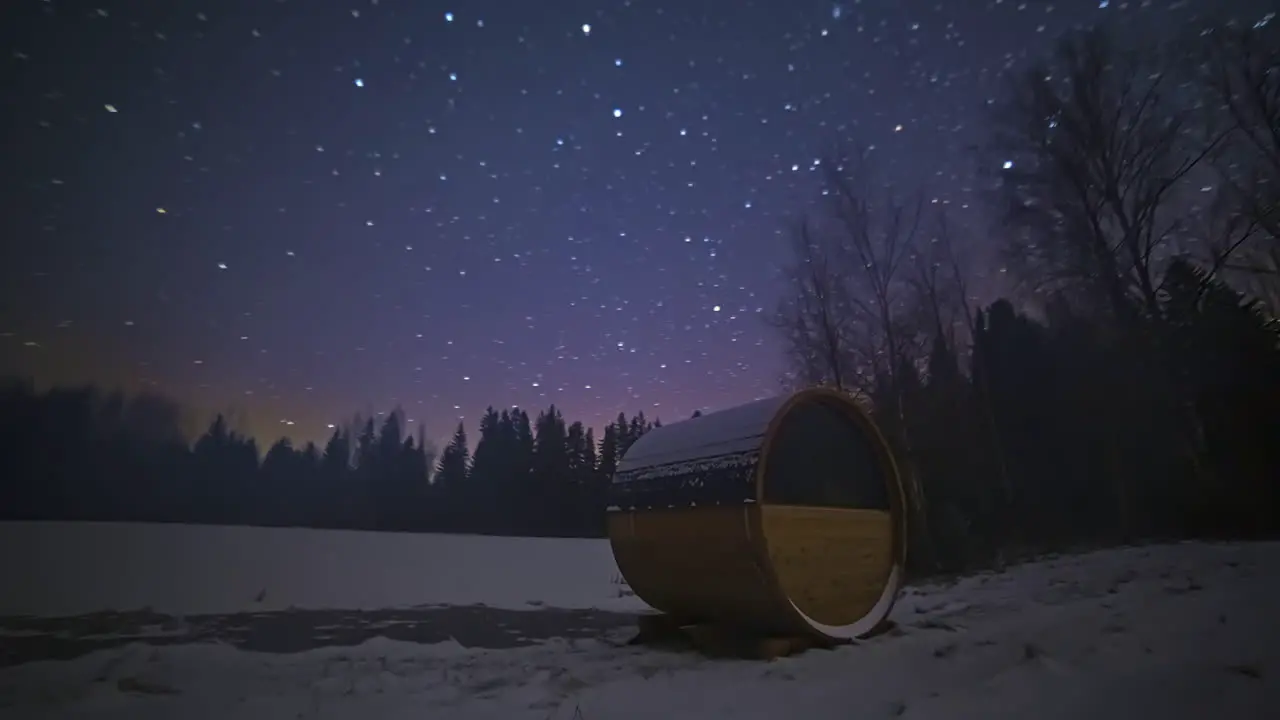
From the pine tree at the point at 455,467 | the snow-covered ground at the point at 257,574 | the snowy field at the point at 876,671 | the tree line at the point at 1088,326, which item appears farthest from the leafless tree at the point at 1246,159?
the pine tree at the point at 455,467

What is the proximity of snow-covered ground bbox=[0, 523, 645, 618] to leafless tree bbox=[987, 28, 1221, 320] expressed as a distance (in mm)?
11817

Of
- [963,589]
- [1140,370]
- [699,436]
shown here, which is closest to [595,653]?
[699,436]

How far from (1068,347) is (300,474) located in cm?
3361

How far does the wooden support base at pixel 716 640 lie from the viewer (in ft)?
19.3

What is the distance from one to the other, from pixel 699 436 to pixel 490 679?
3.21 m

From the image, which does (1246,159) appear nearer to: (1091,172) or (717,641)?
(1091,172)

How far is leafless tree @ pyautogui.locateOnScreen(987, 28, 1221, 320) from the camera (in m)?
13.1

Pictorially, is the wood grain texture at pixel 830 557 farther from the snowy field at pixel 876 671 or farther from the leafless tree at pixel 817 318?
the leafless tree at pixel 817 318

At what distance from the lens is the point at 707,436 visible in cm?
716

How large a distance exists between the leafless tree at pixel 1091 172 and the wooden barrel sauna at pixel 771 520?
1011cm

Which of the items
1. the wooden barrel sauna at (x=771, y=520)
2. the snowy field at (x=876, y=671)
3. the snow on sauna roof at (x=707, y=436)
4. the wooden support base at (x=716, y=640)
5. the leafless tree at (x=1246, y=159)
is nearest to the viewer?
the snowy field at (x=876, y=671)

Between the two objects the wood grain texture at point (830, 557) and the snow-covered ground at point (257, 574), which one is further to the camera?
the snow-covered ground at point (257, 574)

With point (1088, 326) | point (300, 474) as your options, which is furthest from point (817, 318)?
point (300, 474)

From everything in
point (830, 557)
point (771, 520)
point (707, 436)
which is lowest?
point (830, 557)
